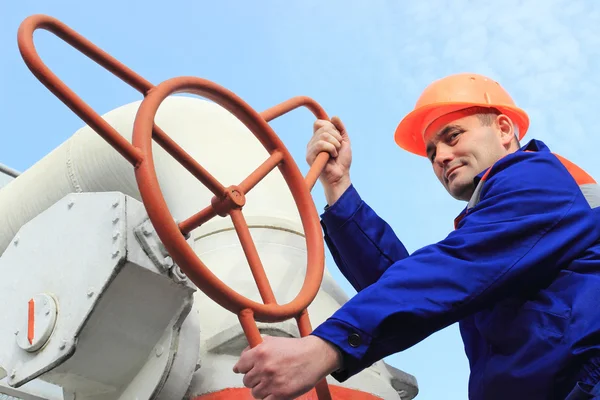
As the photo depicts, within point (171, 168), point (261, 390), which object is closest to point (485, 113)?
point (171, 168)

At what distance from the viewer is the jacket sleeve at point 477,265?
4.21 ft

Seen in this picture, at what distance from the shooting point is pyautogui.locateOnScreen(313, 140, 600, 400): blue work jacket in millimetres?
1298

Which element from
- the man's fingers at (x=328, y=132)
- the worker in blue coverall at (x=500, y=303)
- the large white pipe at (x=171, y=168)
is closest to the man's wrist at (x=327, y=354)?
the worker in blue coverall at (x=500, y=303)

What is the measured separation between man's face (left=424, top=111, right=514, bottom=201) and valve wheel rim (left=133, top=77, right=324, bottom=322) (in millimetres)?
477

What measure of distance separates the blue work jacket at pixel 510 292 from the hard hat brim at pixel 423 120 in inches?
18.4

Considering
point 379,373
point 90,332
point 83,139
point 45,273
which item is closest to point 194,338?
point 90,332

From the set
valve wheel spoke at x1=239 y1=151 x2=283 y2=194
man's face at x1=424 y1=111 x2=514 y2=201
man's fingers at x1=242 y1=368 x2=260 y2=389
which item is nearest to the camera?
man's fingers at x1=242 y1=368 x2=260 y2=389

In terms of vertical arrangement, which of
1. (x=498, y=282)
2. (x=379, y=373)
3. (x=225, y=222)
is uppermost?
(x=225, y=222)

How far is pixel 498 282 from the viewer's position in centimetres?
137

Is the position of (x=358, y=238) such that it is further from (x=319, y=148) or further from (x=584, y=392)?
(x=584, y=392)

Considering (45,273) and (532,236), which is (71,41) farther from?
(532,236)

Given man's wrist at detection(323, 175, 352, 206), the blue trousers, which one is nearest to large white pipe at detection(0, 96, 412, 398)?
man's wrist at detection(323, 175, 352, 206)

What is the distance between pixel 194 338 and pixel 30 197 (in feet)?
3.71

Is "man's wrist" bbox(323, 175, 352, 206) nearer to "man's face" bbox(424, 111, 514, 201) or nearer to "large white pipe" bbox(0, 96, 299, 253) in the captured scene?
"large white pipe" bbox(0, 96, 299, 253)
